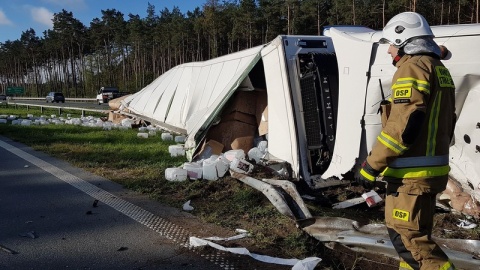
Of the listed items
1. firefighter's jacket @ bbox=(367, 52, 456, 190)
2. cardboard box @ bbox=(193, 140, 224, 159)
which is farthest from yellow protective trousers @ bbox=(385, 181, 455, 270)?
cardboard box @ bbox=(193, 140, 224, 159)

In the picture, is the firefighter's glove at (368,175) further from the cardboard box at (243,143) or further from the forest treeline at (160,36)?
the forest treeline at (160,36)

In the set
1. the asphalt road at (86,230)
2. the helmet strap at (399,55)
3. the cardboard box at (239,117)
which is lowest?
the asphalt road at (86,230)

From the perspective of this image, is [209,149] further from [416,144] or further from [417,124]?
[417,124]

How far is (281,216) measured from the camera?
14.8 feet

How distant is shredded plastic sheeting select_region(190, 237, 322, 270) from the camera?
3230 millimetres

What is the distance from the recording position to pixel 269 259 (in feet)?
11.5

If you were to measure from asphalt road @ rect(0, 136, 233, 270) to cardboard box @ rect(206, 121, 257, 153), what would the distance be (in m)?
2.08

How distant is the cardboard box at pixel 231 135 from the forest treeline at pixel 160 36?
81.0 feet

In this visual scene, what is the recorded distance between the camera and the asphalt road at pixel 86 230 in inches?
140

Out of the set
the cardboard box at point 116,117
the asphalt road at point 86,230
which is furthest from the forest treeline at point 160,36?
the asphalt road at point 86,230

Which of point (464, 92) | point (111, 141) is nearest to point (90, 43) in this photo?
point (111, 141)

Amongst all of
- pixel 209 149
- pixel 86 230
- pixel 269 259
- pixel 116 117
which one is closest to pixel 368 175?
pixel 269 259

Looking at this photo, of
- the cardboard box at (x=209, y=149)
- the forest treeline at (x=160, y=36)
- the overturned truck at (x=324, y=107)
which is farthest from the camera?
the forest treeline at (x=160, y=36)

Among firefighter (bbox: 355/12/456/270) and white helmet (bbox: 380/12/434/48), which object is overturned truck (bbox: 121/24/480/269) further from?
white helmet (bbox: 380/12/434/48)
